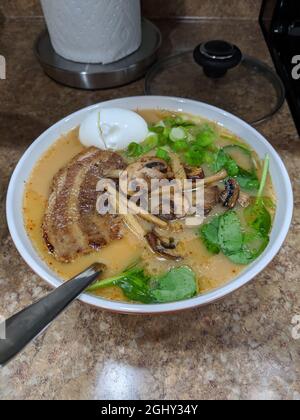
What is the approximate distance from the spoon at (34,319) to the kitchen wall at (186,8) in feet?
4.43

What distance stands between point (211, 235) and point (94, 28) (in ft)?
2.47

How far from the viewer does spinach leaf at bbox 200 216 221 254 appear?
31.1 inches

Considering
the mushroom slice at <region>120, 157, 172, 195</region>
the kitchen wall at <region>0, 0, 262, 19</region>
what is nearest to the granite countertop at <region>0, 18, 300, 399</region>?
the mushroom slice at <region>120, 157, 172, 195</region>

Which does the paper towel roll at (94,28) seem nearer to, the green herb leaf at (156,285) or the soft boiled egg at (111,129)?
the soft boiled egg at (111,129)

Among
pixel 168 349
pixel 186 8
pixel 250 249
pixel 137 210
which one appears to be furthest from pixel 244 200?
pixel 186 8

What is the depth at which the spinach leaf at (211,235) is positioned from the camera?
0.79 m

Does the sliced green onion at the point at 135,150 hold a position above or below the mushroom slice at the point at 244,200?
above

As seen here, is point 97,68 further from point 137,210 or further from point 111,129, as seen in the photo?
point 137,210

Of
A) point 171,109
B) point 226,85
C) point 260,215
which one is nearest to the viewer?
point 260,215

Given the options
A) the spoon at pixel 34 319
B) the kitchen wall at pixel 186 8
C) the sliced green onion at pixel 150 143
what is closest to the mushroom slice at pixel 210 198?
the sliced green onion at pixel 150 143

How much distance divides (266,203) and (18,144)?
30.8 inches

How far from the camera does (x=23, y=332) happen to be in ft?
1.87

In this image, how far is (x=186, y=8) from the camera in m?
1.60
